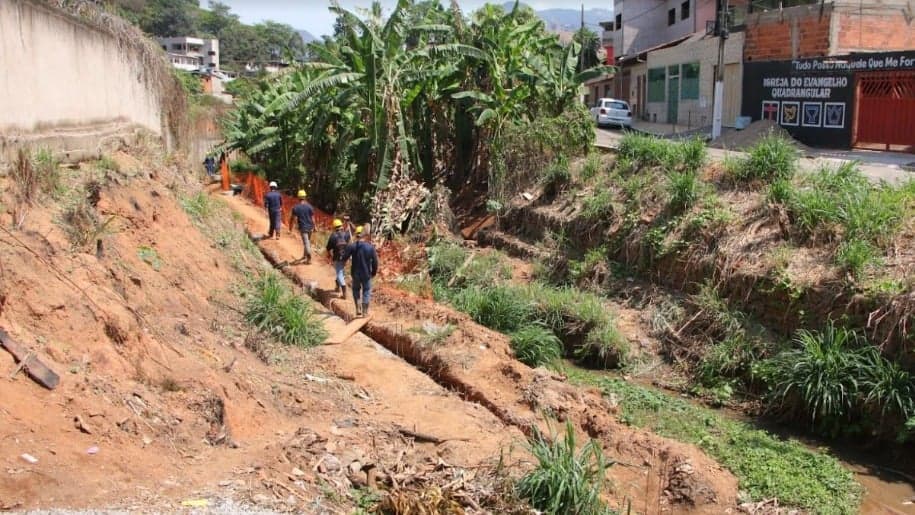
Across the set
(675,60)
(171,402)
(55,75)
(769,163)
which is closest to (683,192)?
(769,163)

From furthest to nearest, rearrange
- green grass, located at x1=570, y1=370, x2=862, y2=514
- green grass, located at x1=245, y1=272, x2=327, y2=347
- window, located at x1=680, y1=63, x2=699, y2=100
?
window, located at x1=680, y1=63, x2=699, y2=100, green grass, located at x1=245, y1=272, x2=327, y2=347, green grass, located at x1=570, y1=370, x2=862, y2=514

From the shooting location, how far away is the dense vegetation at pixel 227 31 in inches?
3748

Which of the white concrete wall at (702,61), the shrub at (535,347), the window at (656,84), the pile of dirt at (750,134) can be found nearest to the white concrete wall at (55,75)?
the shrub at (535,347)

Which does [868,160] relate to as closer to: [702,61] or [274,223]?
[274,223]

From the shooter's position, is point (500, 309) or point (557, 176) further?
point (557, 176)

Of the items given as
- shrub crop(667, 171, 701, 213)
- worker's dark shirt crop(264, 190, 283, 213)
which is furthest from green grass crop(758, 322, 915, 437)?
worker's dark shirt crop(264, 190, 283, 213)

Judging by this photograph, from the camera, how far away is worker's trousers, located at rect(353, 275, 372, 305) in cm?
1214

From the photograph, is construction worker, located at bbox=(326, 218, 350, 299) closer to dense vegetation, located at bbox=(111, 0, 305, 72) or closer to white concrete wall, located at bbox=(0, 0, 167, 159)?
white concrete wall, located at bbox=(0, 0, 167, 159)

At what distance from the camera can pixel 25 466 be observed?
16.8 ft

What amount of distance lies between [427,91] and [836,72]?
11455 millimetres

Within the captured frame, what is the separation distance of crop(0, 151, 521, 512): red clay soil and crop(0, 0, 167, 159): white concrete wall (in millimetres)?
1113

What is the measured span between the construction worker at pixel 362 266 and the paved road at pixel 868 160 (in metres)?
7.00

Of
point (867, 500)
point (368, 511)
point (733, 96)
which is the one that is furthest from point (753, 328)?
point (733, 96)

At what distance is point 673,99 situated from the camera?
3516 cm
